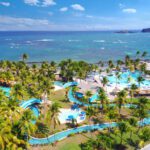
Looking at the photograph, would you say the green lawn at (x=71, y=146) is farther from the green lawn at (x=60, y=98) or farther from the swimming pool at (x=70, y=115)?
the green lawn at (x=60, y=98)

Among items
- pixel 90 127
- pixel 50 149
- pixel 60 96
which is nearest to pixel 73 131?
pixel 90 127

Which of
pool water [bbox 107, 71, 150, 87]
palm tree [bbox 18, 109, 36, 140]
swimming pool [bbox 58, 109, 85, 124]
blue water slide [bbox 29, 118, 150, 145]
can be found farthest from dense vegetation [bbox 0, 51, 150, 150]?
pool water [bbox 107, 71, 150, 87]

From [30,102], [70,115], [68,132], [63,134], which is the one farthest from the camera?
[30,102]

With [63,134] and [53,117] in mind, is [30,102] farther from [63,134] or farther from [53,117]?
[53,117]

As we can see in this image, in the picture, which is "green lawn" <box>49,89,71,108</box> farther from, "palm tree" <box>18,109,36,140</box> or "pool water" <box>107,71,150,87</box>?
"palm tree" <box>18,109,36,140</box>

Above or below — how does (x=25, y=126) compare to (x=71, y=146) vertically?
above

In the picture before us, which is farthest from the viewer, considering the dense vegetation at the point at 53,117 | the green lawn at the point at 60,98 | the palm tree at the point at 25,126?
the green lawn at the point at 60,98

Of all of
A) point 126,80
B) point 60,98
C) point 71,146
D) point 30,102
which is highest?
point 126,80

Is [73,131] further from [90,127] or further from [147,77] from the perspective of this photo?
[147,77]

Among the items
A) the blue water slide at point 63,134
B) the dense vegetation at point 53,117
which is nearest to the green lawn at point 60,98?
the dense vegetation at point 53,117

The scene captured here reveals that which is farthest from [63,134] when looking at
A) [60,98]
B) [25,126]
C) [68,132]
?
[60,98]

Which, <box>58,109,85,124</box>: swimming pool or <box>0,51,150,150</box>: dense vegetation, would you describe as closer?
<box>0,51,150,150</box>: dense vegetation
